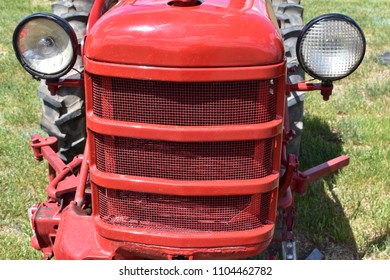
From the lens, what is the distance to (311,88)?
2311mm

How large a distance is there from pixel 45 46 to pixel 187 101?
0.71m

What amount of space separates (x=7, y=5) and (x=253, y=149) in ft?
28.3

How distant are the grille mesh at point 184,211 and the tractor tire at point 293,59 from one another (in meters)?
1.29

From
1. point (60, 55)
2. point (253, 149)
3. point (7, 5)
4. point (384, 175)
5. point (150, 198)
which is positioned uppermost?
point (60, 55)

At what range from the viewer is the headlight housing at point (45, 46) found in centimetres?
225

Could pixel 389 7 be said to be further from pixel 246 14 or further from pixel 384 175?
pixel 246 14

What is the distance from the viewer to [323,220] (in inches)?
130

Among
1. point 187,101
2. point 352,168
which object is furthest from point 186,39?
point 352,168

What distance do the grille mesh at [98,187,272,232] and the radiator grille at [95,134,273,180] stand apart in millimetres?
100

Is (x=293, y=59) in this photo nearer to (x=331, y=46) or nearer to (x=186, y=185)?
(x=331, y=46)

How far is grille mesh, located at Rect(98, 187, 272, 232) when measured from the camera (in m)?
A: 2.15

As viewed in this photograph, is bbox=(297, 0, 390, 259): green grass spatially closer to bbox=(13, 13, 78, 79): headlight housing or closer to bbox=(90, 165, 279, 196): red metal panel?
bbox=(90, 165, 279, 196): red metal panel

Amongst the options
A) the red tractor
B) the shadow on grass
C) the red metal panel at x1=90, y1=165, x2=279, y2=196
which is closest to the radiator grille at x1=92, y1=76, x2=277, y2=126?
the red tractor
